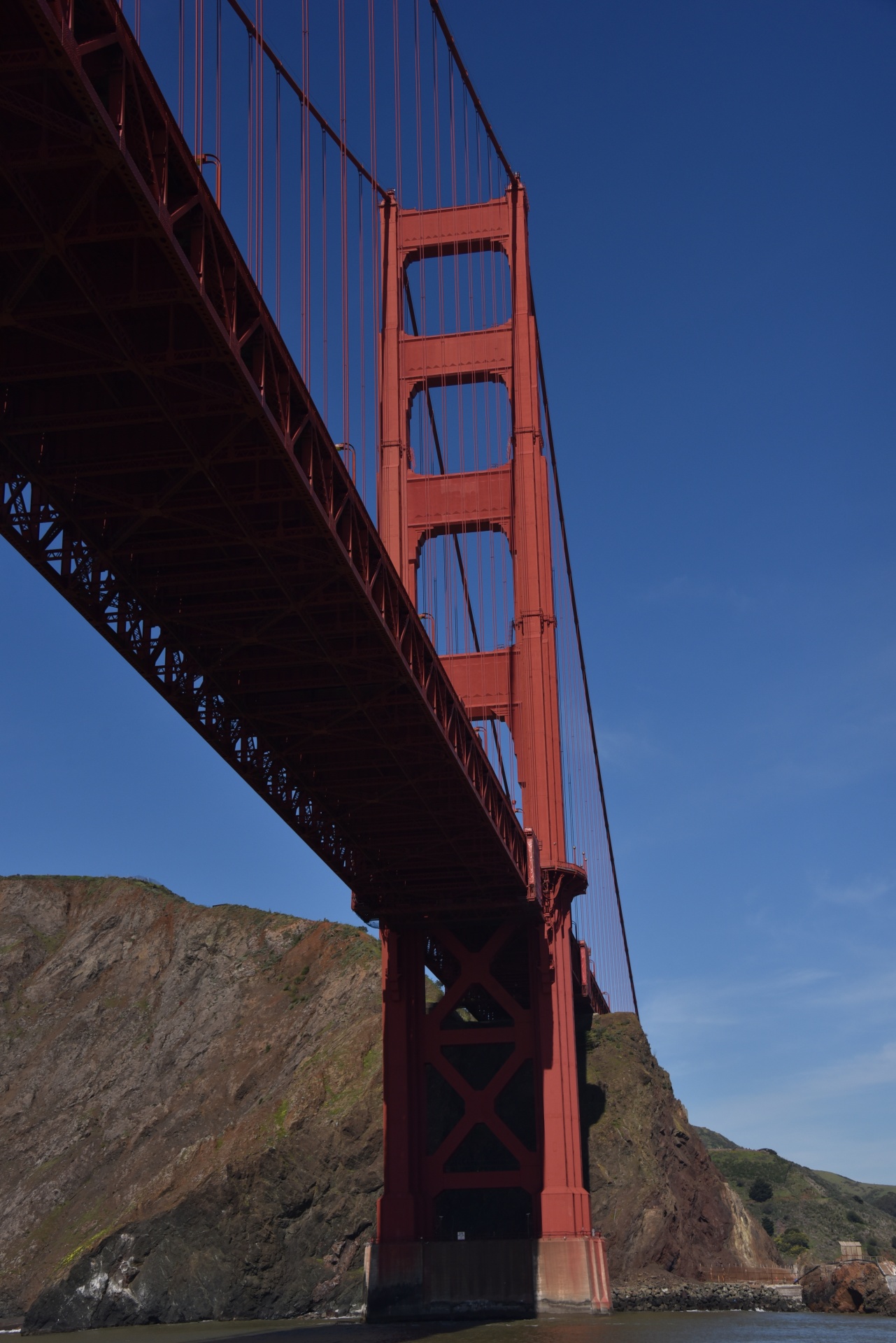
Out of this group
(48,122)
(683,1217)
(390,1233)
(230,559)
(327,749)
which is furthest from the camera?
(683,1217)

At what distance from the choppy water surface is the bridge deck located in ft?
35.0

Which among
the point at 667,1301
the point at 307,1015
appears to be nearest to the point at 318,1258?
the point at 667,1301

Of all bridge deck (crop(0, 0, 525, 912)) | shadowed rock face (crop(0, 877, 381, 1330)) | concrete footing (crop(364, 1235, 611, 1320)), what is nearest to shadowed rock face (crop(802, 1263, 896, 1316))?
concrete footing (crop(364, 1235, 611, 1320))

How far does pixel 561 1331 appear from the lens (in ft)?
106

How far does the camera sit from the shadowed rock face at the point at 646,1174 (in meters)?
45.0

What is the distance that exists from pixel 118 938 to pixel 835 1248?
148ft

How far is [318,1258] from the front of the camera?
148 ft

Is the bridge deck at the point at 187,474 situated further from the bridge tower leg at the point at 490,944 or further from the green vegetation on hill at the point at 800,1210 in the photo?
the green vegetation on hill at the point at 800,1210

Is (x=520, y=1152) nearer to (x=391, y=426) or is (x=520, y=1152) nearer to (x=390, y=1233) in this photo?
(x=390, y=1233)

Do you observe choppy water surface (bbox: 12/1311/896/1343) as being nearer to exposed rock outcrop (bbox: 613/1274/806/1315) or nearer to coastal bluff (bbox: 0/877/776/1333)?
exposed rock outcrop (bbox: 613/1274/806/1315)

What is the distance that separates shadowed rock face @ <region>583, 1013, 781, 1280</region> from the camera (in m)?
45.0

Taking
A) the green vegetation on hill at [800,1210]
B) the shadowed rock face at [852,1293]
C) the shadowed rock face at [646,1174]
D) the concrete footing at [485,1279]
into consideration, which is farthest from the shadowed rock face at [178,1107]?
the green vegetation on hill at [800,1210]

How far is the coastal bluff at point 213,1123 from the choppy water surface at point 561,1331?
9.26 ft

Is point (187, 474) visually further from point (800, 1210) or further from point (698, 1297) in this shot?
point (800, 1210)
